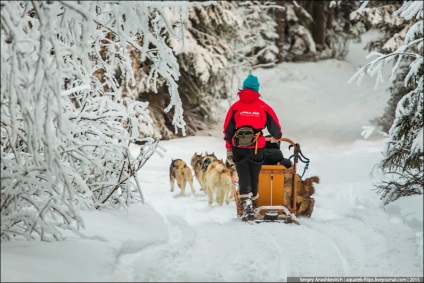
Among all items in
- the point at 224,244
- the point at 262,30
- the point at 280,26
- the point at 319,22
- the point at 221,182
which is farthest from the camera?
the point at 319,22

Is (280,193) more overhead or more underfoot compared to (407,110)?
more underfoot

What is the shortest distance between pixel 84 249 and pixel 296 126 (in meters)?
16.7

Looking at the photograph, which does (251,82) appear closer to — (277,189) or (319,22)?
(277,189)

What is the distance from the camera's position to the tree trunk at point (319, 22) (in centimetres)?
3119

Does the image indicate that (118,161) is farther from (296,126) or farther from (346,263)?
(296,126)

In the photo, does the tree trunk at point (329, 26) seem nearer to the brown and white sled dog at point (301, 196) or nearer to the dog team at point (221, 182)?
the dog team at point (221, 182)

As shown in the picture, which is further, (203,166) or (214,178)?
(203,166)

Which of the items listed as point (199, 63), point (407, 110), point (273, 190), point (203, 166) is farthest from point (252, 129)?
point (199, 63)

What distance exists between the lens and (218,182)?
26.8 ft

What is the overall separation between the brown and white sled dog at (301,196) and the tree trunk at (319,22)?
2493cm

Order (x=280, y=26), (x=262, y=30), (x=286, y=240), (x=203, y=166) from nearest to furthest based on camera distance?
(x=286, y=240) → (x=203, y=166) → (x=262, y=30) → (x=280, y=26)

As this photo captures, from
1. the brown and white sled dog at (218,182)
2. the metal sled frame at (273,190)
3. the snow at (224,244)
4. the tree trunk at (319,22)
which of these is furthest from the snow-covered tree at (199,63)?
the tree trunk at (319,22)

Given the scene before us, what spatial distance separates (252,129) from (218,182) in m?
1.35

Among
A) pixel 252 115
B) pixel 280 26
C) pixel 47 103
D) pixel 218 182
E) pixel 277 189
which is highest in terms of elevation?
pixel 47 103
